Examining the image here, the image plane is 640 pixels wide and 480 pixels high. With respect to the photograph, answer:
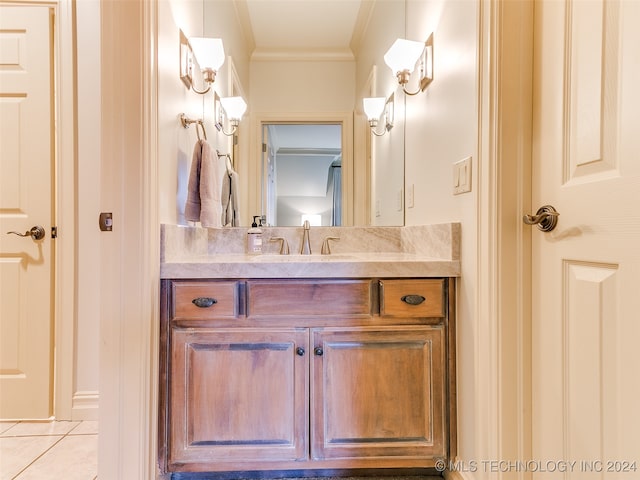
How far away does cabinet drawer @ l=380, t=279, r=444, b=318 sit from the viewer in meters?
1.17

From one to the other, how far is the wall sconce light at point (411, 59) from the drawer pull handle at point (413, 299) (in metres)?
0.91

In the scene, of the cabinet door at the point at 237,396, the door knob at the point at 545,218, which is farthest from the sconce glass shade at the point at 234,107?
the door knob at the point at 545,218

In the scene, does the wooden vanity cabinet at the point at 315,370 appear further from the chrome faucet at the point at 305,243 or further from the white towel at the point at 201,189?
the chrome faucet at the point at 305,243

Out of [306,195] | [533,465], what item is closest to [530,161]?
[533,465]

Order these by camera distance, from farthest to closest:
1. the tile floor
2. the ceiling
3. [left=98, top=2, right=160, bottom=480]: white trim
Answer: the ceiling → the tile floor → [left=98, top=2, right=160, bottom=480]: white trim

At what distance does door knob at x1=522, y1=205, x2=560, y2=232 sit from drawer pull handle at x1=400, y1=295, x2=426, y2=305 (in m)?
0.42

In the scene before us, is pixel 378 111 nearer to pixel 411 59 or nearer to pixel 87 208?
pixel 411 59

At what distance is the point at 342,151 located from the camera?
179cm

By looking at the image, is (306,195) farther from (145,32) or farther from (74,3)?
(74,3)

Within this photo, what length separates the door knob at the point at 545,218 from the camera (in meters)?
0.89

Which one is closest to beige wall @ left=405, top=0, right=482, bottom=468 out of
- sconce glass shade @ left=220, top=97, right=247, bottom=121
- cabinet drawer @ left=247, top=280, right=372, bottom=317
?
cabinet drawer @ left=247, top=280, right=372, bottom=317

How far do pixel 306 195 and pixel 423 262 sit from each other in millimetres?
812

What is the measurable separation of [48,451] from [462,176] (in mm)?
2008

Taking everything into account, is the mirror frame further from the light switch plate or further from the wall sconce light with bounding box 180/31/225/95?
the light switch plate
